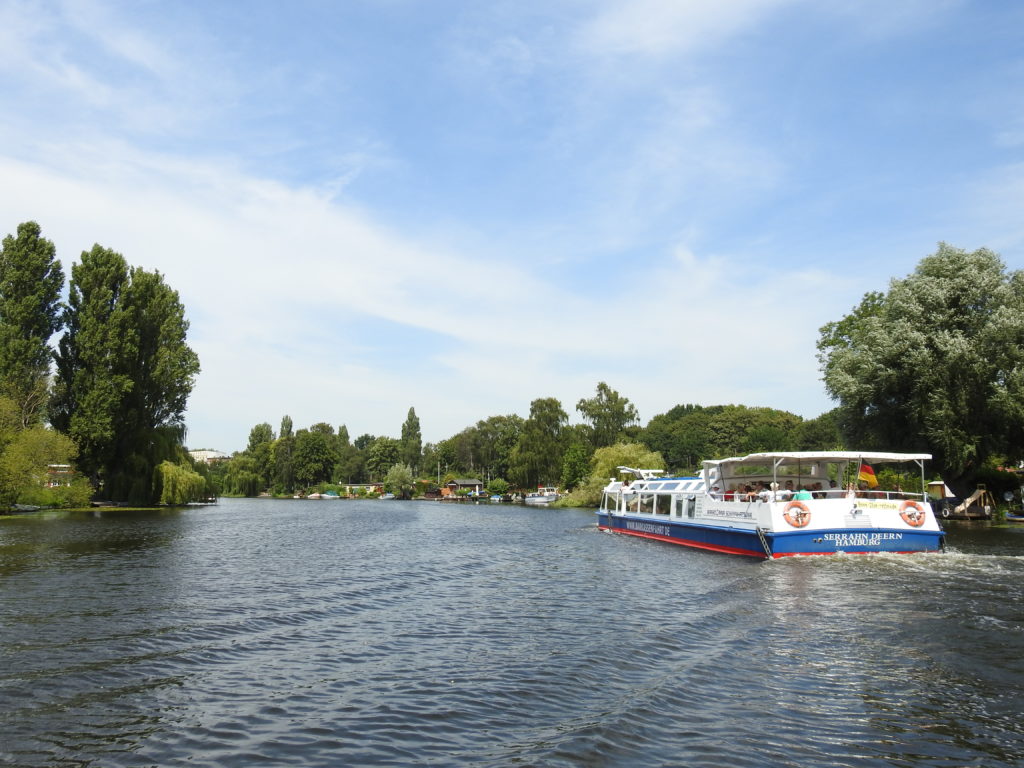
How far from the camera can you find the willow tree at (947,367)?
43.9 m

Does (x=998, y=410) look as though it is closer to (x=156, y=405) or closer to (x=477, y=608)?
(x=477, y=608)

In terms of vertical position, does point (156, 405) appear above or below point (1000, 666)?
above

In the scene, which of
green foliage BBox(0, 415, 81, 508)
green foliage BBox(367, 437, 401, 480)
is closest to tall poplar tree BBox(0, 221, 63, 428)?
green foliage BBox(0, 415, 81, 508)

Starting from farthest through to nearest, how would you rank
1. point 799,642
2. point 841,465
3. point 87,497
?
point 87,497
point 841,465
point 799,642

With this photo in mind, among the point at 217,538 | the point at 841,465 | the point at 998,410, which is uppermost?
the point at 998,410

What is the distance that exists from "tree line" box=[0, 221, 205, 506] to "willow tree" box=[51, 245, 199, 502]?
88 mm

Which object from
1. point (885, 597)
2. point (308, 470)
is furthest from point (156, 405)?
point (308, 470)

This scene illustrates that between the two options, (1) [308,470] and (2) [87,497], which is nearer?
(2) [87,497]

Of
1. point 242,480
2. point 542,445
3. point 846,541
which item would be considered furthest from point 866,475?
point 242,480

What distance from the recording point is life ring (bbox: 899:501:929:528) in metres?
27.4

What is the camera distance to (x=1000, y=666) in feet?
41.3

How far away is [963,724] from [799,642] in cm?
486

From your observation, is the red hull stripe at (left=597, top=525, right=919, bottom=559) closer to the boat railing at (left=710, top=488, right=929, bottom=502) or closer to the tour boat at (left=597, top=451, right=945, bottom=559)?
the tour boat at (left=597, top=451, right=945, bottom=559)

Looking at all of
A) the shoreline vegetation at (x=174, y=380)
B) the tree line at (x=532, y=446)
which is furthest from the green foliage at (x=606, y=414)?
the shoreline vegetation at (x=174, y=380)
